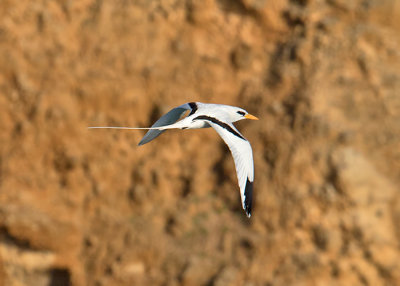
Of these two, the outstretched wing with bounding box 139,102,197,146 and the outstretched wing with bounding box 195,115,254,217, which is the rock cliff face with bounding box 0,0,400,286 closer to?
the outstretched wing with bounding box 139,102,197,146

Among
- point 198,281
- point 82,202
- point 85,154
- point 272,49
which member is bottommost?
point 198,281

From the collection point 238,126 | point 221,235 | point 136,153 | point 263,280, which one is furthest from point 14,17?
point 263,280

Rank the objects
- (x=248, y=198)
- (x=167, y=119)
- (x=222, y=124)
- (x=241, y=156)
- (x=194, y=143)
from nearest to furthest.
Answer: (x=248, y=198) → (x=241, y=156) → (x=222, y=124) → (x=167, y=119) → (x=194, y=143)

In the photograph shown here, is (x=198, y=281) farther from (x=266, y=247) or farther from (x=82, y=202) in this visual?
(x=82, y=202)

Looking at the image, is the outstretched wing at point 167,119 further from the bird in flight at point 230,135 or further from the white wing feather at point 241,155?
the white wing feather at point 241,155

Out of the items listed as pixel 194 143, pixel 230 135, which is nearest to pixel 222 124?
pixel 230 135

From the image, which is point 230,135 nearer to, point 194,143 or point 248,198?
point 248,198

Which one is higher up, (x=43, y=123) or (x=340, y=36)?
(x=340, y=36)

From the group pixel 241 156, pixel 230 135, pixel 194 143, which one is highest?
pixel 230 135
